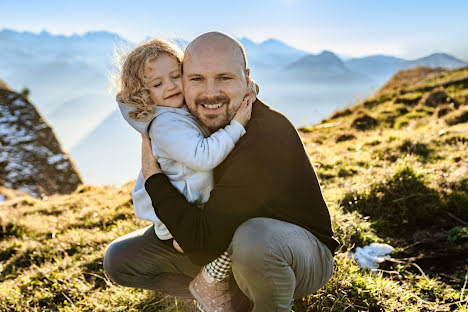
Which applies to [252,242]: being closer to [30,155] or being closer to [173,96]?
[173,96]

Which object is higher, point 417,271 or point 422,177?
point 422,177

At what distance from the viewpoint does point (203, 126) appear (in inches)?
102

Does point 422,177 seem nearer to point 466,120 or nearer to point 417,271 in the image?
point 417,271

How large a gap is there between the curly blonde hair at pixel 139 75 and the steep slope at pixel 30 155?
450 inches

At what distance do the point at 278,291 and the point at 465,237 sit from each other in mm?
2723

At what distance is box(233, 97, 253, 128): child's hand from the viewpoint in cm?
239

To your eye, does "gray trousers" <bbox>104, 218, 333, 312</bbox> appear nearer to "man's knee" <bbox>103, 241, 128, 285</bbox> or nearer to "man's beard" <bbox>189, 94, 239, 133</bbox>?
"man's beard" <bbox>189, 94, 239, 133</bbox>

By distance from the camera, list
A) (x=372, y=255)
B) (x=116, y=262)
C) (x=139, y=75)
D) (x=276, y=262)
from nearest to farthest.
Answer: (x=276, y=262) < (x=139, y=75) < (x=116, y=262) < (x=372, y=255)

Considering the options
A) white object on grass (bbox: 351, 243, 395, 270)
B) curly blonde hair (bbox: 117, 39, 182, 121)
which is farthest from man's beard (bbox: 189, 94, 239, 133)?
white object on grass (bbox: 351, 243, 395, 270)

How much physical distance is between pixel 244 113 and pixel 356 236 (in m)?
2.04

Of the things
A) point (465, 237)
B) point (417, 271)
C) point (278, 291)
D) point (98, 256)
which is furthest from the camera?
point (98, 256)

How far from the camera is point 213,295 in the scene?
2426mm

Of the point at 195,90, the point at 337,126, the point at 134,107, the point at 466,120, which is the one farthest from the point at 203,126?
the point at 337,126

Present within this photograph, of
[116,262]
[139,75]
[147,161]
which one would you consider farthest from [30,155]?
[147,161]
